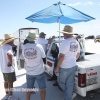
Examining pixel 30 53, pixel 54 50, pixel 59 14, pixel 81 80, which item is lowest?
pixel 81 80

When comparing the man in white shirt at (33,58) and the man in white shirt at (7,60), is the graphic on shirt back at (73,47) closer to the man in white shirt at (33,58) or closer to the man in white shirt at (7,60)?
the man in white shirt at (33,58)

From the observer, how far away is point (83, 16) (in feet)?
16.2

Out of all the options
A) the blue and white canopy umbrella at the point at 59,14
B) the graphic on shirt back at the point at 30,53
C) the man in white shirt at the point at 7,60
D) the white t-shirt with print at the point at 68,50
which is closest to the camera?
the white t-shirt with print at the point at 68,50

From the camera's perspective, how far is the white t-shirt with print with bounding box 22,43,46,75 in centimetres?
326

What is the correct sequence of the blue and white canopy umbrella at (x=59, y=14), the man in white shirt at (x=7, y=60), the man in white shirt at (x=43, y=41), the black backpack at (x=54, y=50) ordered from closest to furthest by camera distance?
the man in white shirt at (x=7, y=60) < the blue and white canopy umbrella at (x=59, y=14) < the black backpack at (x=54, y=50) < the man in white shirt at (x=43, y=41)

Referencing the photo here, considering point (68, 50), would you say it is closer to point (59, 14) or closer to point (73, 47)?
point (73, 47)

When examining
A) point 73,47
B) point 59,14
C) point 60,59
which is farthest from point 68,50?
point 59,14

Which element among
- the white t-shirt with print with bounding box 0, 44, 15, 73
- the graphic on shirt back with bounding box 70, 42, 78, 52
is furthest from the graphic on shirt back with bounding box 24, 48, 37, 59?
the graphic on shirt back with bounding box 70, 42, 78, 52

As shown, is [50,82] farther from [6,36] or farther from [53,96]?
[6,36]

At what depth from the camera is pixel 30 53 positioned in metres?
3.25

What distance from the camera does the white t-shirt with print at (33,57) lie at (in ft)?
10.7

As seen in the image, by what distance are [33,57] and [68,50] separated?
0.77m

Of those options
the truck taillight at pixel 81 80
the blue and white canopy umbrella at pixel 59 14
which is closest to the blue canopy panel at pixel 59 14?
the blue and white canopy umbrella at pixel 59 14

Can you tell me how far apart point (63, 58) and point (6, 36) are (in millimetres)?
1754
